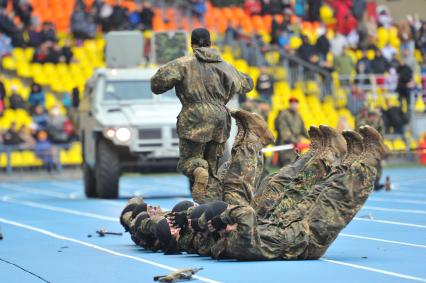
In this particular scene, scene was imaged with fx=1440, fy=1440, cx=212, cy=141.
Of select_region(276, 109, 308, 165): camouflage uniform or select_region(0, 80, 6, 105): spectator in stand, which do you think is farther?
select_region(0, 80, 6, 105): spectator in stand

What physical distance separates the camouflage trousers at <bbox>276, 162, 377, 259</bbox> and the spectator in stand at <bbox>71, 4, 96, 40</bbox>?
88.5 ft

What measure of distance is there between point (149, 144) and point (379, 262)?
45.6ft

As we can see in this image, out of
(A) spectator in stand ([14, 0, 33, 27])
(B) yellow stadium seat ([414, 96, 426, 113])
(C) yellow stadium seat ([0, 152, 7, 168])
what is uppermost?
(A) spectator in stand ([14, 0, 33, 27])

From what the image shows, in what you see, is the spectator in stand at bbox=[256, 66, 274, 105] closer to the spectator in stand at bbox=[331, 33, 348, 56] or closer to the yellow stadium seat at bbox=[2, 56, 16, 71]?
the spectator in stand at bbox=[331, 33, 348, 56]

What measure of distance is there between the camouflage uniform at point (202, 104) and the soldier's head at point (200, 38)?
2.4 inches

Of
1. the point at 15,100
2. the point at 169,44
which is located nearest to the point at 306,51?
the point at 15,100

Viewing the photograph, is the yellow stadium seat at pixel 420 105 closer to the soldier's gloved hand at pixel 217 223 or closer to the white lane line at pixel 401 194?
the white lane line at pixel 401 194

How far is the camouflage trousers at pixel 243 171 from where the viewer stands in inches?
585

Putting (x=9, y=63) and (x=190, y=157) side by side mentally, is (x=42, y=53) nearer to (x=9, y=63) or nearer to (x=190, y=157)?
(x=9, y=63)

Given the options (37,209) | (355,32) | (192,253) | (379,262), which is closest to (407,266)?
(379,262)

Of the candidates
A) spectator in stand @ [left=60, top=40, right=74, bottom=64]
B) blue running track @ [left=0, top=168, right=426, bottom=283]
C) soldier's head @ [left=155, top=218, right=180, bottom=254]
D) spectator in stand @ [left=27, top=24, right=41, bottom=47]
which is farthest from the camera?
spectator in stand @ [left=60, top=40, right=74, bottom=64]

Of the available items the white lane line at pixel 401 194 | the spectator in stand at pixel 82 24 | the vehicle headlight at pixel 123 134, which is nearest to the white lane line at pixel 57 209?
the vehicle headlight at pixel 123 134

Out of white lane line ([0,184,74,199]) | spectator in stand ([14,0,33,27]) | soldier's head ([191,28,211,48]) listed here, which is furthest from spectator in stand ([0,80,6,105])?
soldier's head ([191,28,211,48])

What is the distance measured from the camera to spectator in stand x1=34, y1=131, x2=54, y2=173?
1421 inches
